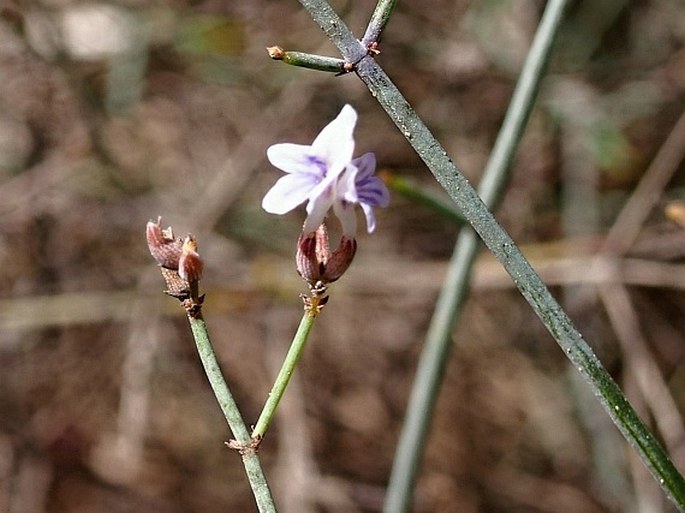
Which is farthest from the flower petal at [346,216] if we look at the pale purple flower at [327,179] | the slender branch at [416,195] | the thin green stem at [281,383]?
the slender branch at [416,195]

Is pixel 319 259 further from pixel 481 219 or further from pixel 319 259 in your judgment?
pixel 481 219

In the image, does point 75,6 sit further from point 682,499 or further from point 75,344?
point 682,499

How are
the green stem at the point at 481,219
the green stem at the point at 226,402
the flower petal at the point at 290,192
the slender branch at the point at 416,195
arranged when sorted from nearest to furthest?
the green stem at the point at 481,219
the green stem at the point at 226,402
the flower petal at the point at 290,192
the slender branch at the point at 416,195

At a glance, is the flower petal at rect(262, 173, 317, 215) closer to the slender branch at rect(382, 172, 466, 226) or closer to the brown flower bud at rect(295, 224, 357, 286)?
the brown flower bud at rect(295, 224, 357, 286)

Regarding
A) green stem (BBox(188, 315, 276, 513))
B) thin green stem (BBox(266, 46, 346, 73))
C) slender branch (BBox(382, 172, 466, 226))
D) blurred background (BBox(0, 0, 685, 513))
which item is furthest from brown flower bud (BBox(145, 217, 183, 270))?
blurred background (BBox(0, 0, 685, 513))

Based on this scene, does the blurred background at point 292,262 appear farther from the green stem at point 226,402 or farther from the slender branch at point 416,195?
the green stem at point 226,402

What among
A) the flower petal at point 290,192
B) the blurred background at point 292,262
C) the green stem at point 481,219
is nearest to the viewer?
the green stem at point 481,219

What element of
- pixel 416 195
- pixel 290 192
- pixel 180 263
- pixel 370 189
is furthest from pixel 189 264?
pixel 416 195
